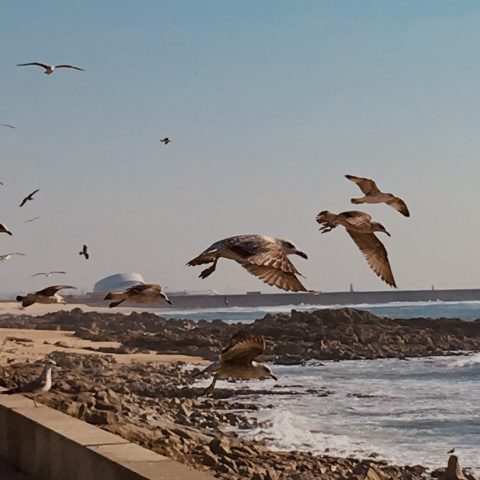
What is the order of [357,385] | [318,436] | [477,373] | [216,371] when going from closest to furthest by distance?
[216,371] → [318,436] → [357,385] → [477,373]

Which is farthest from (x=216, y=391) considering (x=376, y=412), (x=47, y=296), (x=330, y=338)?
(x=330, y=338)

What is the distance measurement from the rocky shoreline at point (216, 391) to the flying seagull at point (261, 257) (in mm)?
6194

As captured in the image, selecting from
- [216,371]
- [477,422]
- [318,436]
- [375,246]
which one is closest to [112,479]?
[216,371]

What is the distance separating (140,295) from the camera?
21.1 ft

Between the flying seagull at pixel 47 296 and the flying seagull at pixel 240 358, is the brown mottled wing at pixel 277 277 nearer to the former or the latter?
the flying seagull at pixel 240 358

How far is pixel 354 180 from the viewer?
6844mm

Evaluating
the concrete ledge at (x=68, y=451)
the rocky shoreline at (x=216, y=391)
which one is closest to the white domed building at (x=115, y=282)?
the rocky shoreline at (x=216, y=391)

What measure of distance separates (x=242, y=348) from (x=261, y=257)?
1109mm

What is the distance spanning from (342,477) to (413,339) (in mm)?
33072

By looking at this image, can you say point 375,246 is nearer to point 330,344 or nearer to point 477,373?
point 477,373

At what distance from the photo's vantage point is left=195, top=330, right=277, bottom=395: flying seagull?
6.03m

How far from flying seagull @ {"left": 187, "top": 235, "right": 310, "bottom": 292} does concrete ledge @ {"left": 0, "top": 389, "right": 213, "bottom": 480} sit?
1.79m

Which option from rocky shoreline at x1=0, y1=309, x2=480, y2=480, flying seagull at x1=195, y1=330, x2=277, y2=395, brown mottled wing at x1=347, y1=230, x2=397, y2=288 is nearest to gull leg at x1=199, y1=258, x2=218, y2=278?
flying seagull at x1=195, y1=330, x2=277, y2=395

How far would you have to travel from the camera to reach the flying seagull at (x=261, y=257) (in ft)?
16.6
